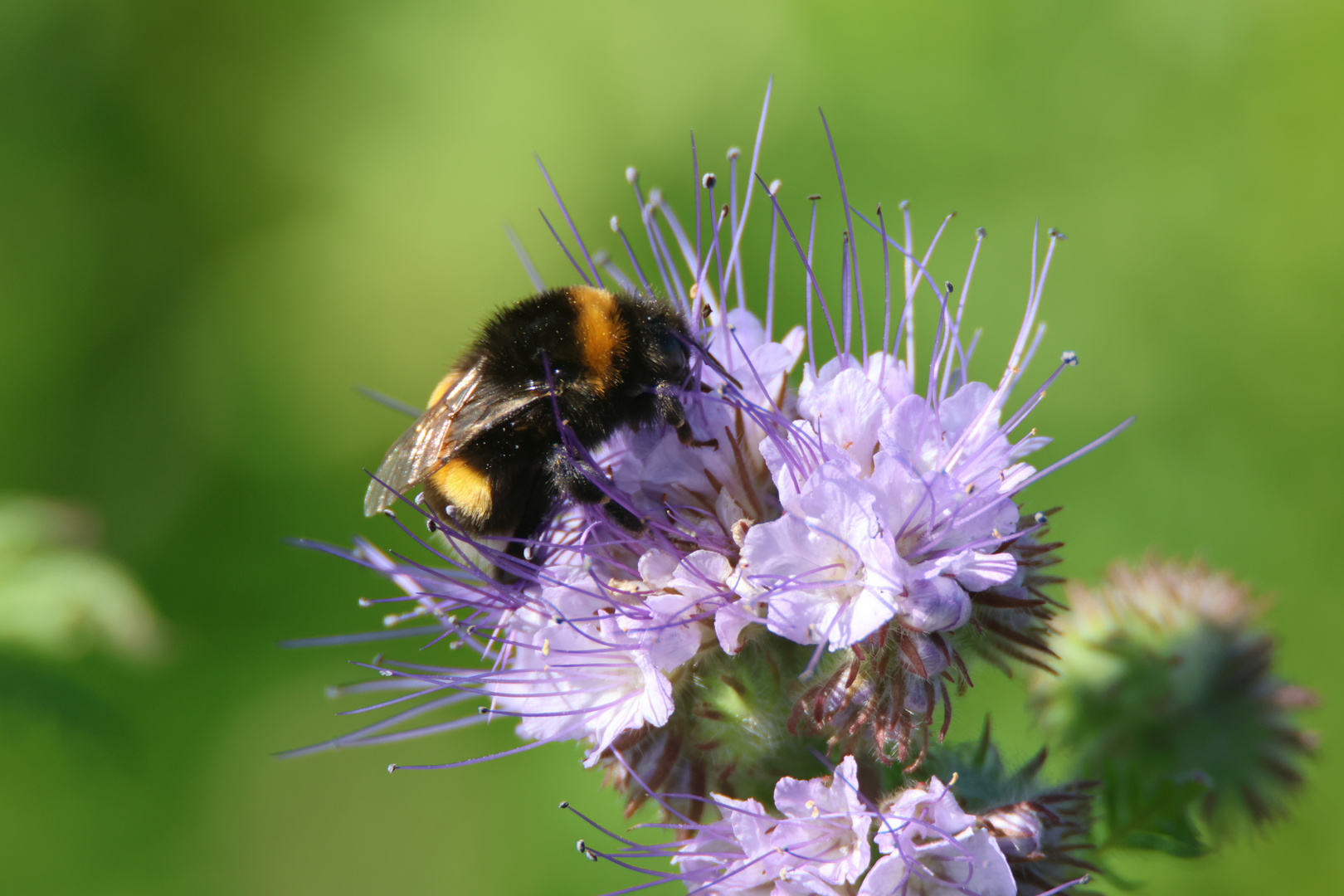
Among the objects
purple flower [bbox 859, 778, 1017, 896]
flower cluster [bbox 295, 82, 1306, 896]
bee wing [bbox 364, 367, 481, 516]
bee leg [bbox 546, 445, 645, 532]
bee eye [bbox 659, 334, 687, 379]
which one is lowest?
purple flower [bbox 859, 778, 1017, 896]

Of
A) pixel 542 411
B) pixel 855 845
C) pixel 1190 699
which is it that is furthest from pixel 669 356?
pixel 1190 699

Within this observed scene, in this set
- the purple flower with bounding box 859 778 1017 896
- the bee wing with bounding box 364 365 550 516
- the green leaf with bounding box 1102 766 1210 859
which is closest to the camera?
the purple flower with bounding box 859 778 1017 896

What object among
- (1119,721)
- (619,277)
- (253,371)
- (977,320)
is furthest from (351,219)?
(1119,721)

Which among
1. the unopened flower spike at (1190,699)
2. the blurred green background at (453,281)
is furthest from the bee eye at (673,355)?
the blurred green background at (453,281)

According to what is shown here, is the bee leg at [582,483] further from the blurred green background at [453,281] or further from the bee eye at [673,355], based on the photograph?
the blurred green background at [453,281]

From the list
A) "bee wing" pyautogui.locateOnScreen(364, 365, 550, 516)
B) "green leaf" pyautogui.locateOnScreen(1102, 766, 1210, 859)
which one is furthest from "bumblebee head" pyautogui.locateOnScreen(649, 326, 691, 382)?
"green leaf" pyautogui.locateOnScreen(1102, 766, 1210, 859)

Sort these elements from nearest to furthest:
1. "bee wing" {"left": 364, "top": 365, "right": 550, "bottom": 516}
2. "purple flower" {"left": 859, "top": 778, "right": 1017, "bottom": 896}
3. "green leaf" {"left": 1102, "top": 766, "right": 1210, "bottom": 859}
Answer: "purple flower" {"left": 859, "top": 778, "right": 1017, "bottom": 896} → "bee wing" {"left": 364, "top": 365, "right": 550, "bottom": 516} → "green leaf" {"left": 1102, "top": 766, "right": 1210, "bottom": 859}

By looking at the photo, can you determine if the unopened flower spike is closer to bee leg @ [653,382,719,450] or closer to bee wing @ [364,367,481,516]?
bee leg @ [653,382,719,450]

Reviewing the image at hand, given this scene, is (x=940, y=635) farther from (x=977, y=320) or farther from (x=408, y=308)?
(x=408, y=308)
